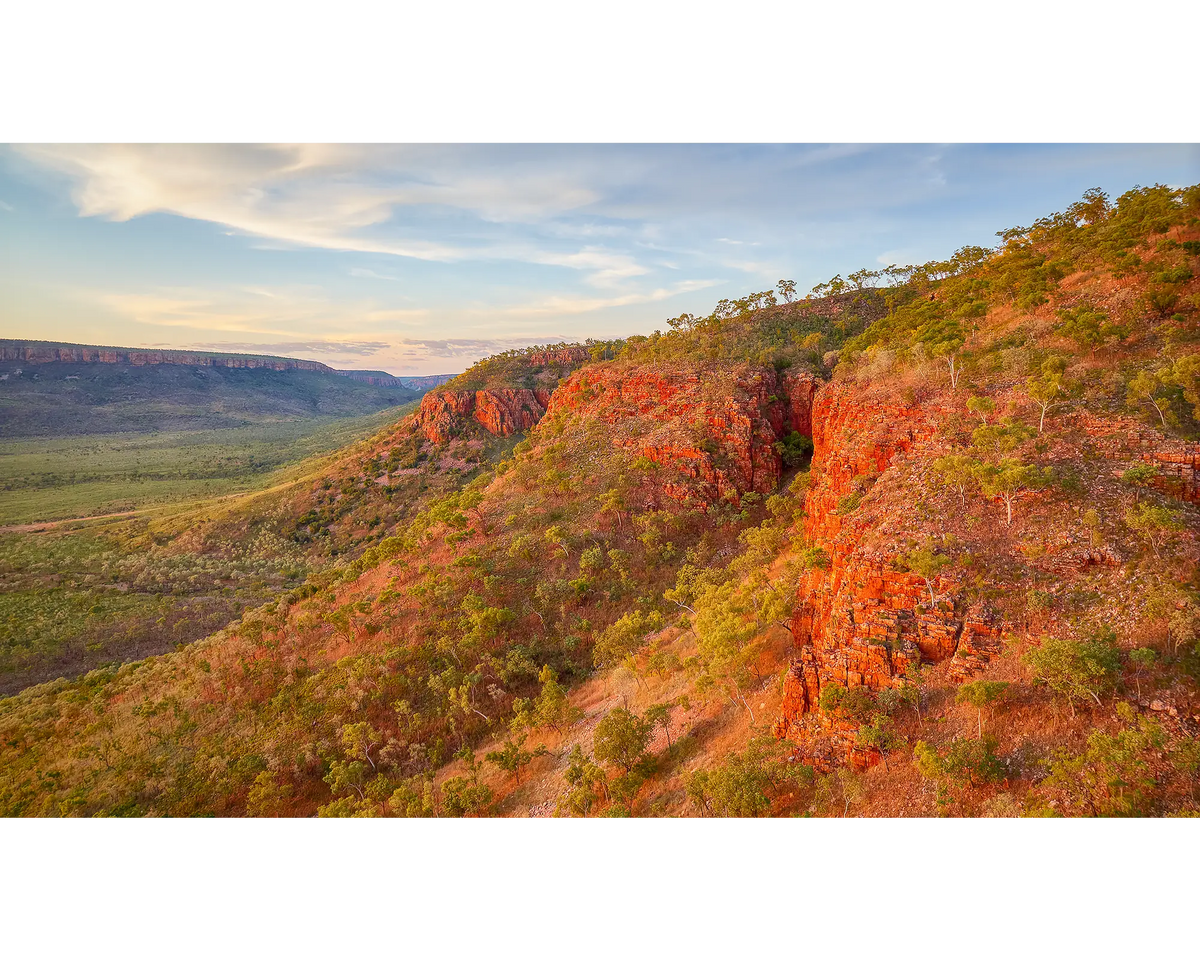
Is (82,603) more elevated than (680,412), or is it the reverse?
(680,412)

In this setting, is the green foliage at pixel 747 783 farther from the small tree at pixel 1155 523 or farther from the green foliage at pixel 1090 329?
the green foliage at pixel 1090 329

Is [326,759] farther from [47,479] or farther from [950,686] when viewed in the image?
[47,479]

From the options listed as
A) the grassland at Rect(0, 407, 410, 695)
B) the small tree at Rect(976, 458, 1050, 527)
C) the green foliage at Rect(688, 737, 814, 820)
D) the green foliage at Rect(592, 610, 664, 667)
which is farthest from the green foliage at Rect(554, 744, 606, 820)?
the grassland at Rect(0, 407, 410, 695)

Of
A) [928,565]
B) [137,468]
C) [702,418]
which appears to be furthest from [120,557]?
[928,565]

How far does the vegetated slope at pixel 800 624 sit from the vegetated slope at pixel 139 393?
11791cm

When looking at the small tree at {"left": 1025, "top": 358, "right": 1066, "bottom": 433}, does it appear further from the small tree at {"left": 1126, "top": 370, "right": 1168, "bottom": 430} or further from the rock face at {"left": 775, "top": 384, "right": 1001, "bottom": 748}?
the rock face at {"left": 775, "top": 384, "right": 1001, "bottom": 748}

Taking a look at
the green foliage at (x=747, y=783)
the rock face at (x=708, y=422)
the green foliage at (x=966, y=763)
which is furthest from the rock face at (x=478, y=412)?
the green foliage at (x=966, y=763)

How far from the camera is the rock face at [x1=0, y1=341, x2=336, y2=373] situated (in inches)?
4820

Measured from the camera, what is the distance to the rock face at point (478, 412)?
6469cm

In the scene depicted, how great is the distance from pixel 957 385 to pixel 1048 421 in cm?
483

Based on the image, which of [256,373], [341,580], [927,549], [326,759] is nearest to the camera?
[927,549]

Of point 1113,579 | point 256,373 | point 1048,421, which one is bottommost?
point 1113,579

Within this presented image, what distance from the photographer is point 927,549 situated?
43.5ft
